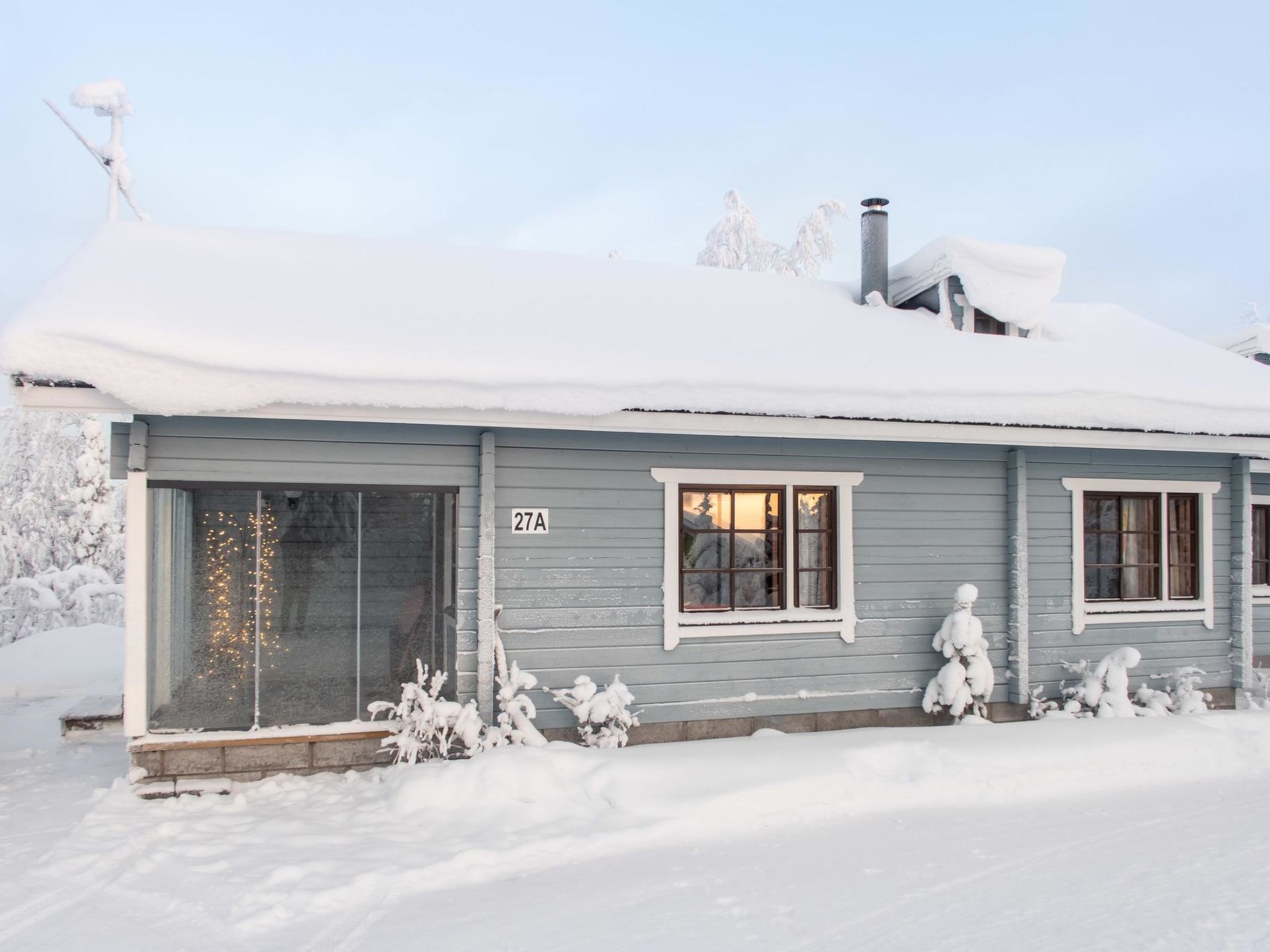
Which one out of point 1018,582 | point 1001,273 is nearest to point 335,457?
point 1018,582

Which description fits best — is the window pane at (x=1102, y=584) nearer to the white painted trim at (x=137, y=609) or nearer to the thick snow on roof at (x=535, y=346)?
the thick snow on roof at (x=535, y=346)

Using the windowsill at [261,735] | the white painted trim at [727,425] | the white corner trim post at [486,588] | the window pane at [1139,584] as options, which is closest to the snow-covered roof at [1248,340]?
the white painted trim at [727,425]

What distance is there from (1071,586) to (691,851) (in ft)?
16.1

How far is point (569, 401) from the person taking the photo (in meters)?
5.82

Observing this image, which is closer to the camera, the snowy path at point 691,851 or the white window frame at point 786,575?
the snowy path at point 691,851

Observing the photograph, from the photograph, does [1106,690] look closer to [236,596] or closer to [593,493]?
[593,493]

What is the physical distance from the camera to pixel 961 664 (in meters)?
7.11

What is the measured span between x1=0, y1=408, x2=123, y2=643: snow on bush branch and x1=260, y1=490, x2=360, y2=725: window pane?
9.70 meters

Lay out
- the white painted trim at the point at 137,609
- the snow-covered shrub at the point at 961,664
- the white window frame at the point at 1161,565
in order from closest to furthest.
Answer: the white painted trim at the point at 137,609 → the snow-covered shrub at the point at 961,664 → the white window frame at the point at 1161,565

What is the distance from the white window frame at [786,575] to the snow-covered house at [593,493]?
0.09 ft

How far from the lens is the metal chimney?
31.8ft

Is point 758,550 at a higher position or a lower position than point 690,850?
higher

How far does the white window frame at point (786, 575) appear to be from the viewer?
667 cm

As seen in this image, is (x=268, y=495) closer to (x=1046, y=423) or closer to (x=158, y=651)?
(x=158, y=651)
